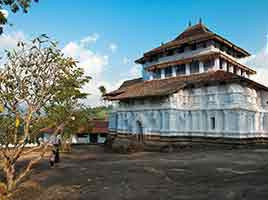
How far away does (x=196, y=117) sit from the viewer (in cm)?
2575

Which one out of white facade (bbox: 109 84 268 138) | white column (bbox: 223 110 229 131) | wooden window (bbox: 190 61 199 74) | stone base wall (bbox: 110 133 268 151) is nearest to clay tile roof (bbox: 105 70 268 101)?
white facade (bbox: 109 84 268 138)

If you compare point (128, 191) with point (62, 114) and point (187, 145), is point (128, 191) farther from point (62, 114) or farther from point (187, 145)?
point (187, 145)

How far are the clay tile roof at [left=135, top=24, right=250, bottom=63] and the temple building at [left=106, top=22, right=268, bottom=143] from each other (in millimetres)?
107

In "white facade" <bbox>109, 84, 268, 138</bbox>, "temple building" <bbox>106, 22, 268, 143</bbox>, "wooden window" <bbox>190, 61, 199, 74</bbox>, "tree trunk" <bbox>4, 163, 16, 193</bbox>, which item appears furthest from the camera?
"wooden window" <bbox>190, 61, 199, 74</bbox>

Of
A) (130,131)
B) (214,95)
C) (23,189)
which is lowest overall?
(23,189)

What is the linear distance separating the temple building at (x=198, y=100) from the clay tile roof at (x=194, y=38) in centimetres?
11

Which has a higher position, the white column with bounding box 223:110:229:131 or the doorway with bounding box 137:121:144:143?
the white column with bounding box 223:110:229:131

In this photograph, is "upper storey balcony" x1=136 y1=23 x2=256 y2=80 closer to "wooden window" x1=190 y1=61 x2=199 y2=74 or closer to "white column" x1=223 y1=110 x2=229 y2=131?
"wooden window" x1=190 y1=61 x2=199 y2=74

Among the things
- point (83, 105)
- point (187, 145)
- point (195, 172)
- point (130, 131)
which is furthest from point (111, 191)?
point (130, 131)

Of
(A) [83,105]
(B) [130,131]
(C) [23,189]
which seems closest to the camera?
(A) [83,105]

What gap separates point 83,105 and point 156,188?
4095mm

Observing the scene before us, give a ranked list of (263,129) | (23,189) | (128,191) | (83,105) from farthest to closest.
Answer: (263,129)
(23,189)
(128,191)
(83,105)

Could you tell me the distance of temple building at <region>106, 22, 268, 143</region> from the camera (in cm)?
2347

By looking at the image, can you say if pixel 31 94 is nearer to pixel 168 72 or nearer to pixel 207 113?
pixel 207 113
